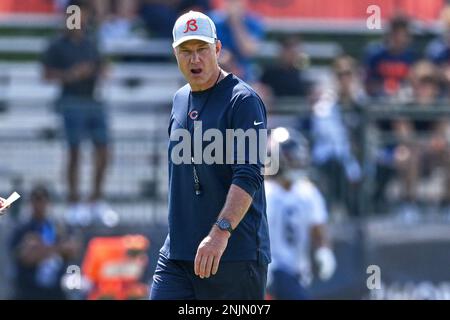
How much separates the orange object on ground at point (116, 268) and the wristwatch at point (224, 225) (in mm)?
6081

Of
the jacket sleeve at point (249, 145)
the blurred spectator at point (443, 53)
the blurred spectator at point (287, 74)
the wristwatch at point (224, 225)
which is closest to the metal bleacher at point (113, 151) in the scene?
the blurred spectator at point (287, 74)

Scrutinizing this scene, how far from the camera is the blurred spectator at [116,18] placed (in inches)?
604

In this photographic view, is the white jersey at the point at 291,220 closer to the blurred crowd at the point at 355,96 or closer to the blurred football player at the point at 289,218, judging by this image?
the blurred football player at the point at 289,218

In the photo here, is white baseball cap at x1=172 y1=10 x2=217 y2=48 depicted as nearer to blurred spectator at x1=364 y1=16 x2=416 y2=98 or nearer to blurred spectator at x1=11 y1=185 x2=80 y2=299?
blurred spectator at x1=11 y1=185 x2=80 y2=299

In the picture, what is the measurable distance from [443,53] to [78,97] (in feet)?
15.3

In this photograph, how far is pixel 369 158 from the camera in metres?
14.0

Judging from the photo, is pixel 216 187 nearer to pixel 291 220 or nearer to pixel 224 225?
pixel 224 225

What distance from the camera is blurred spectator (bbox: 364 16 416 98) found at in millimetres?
14695

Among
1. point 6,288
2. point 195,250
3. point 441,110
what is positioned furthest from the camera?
point 441,110

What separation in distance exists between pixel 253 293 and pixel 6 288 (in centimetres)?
653

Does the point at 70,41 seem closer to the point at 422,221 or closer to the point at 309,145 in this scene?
the point at 309,145

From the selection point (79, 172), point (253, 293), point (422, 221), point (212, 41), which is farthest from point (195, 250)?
point (422, 221)

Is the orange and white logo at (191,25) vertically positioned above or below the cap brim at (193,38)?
above

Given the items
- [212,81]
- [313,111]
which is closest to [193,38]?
[212,81]
